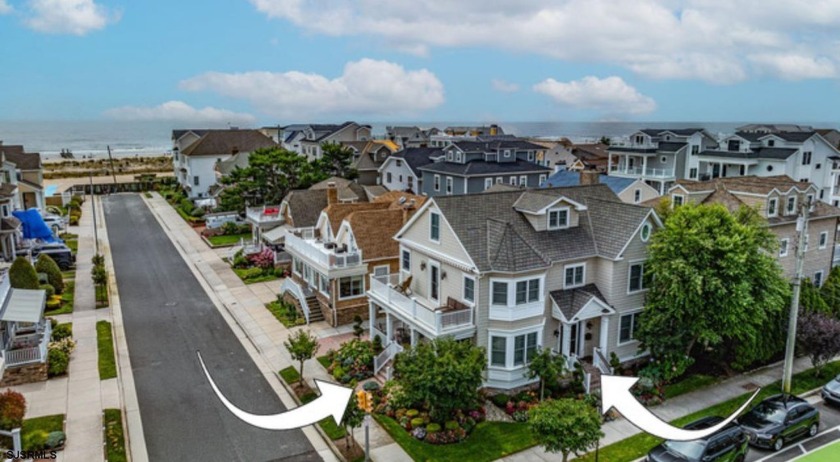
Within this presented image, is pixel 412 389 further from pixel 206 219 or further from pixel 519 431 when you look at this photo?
pixel 206 219

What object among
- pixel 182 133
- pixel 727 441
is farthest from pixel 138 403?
pixel 182 133

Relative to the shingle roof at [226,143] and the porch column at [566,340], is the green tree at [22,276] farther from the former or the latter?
the shingle roof at [226,143]

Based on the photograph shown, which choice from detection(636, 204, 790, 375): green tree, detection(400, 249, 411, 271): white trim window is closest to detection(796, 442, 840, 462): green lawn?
detection(636, 204, 790, 375): green tree

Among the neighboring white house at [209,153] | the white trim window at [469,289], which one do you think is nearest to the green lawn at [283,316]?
the white trim window at [469,289]

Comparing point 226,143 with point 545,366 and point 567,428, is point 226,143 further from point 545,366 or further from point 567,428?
point 567,428

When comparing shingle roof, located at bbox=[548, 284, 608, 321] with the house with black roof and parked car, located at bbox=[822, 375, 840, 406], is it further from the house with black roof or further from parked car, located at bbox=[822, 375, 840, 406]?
the house with black roof

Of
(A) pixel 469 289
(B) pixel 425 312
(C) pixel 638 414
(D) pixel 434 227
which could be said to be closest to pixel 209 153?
(D) pixel 434 227
